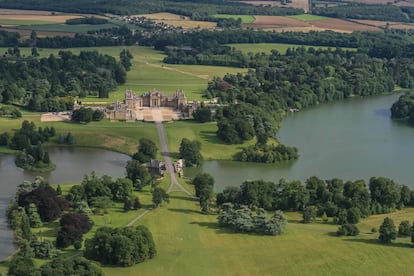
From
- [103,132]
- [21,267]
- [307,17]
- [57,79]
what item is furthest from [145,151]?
[307,17]

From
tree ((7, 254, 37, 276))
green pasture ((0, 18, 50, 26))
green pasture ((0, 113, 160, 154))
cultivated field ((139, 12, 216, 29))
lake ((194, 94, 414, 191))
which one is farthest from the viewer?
cultivated field ((139, 12, 216, 29))

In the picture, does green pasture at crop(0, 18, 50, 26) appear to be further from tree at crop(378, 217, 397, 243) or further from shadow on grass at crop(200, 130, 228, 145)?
tree at crop(378, 217, 397, 243)

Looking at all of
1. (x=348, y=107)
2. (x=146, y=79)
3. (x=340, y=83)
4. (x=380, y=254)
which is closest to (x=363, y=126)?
(x=348, y=107)

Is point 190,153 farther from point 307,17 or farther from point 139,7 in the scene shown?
point 139,7

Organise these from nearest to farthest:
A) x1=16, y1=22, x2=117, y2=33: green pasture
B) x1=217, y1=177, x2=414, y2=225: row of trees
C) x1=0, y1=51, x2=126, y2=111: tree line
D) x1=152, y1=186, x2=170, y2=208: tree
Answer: x1=217, y1=177, x2=414, y2=225: row of trees
x1=152, y1=186, x2=170, y2=208: tree
x1=0, y1=51, x2=126, y2=111: tree line
x1=16, y1=22, x2=117, y2=33: green pasture

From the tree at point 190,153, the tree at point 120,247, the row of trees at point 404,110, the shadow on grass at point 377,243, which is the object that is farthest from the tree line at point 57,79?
the shadow on grass at point 377,243

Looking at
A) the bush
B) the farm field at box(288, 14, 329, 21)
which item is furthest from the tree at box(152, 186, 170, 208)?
the farm field at box(288, 14, 329, 21)
